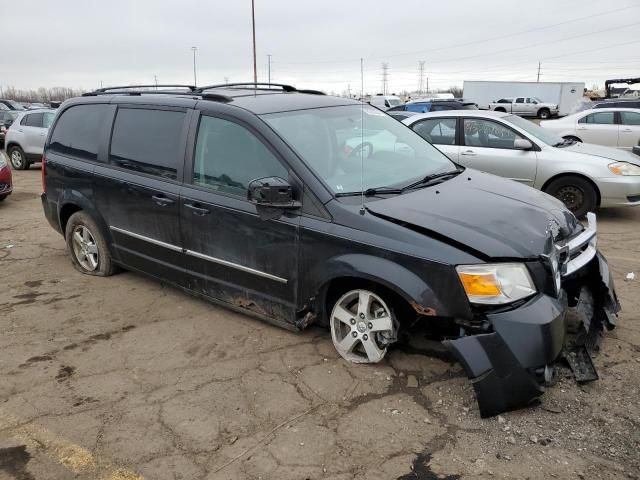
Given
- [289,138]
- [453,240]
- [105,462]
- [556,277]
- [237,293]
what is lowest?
[105,462]

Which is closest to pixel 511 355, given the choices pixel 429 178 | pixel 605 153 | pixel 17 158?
pixel 429 178

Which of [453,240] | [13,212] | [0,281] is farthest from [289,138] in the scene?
[13,212]

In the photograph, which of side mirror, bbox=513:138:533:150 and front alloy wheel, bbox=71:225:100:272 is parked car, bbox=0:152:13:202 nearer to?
front alloy wheel, bbox=71:225:100:272

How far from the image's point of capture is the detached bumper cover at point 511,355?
2.88 m

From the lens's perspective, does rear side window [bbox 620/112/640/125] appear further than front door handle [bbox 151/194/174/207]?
Yes

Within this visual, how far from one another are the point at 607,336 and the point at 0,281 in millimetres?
5565

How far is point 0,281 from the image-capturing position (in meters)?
5.47

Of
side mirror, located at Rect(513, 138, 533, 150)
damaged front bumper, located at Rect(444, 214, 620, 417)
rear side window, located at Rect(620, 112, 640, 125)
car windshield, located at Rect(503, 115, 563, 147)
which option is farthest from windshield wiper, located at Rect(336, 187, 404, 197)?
rear side window, located at Rect(620, 112, 640, 125)

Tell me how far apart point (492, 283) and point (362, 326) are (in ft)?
3.02

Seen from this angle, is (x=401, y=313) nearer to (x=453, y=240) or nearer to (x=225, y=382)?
(x=453, y=240)

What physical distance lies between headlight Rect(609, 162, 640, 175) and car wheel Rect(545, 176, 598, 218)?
0.36 meters

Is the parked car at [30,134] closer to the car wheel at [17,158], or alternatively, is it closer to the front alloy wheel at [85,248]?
the car wheel at [17,158]

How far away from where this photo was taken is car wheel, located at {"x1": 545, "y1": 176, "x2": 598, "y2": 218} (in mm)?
7418

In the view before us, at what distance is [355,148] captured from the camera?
405 centimetres
